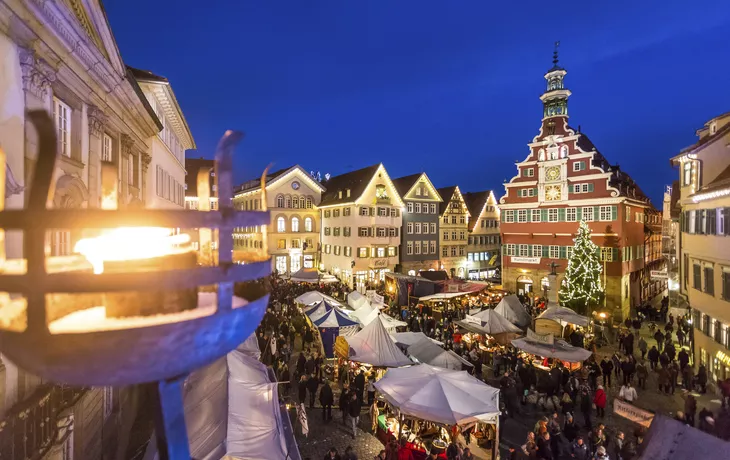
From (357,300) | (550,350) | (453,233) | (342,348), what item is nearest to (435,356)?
(342,348)

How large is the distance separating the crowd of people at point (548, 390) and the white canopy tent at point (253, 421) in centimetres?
187

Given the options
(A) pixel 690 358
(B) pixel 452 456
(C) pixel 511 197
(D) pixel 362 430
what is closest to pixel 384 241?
(C) pixel 511 197

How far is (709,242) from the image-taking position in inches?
733

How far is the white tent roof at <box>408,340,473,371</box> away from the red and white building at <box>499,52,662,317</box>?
75.7 ft

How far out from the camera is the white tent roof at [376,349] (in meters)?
15.5

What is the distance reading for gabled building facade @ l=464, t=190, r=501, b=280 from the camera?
5456cm

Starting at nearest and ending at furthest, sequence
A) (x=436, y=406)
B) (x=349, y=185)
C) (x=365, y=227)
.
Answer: (x=436, y=406) < (x=365, y=227) < (x=349, y=185)

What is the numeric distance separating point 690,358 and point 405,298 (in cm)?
1694

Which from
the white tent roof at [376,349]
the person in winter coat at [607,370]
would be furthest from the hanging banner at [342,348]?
the person in winter coat at [607,370]

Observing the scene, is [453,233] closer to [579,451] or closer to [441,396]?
[441,396]

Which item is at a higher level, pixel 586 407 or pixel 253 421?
pixel 253 421

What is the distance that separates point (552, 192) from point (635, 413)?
Answer: 30.1 metres

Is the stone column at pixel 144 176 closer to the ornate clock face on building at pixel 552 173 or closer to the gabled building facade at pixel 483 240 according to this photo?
the ornate clock face on building at pixel 552 173

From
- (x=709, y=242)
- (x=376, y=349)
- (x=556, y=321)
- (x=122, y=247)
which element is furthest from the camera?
(x=556, y=321)
